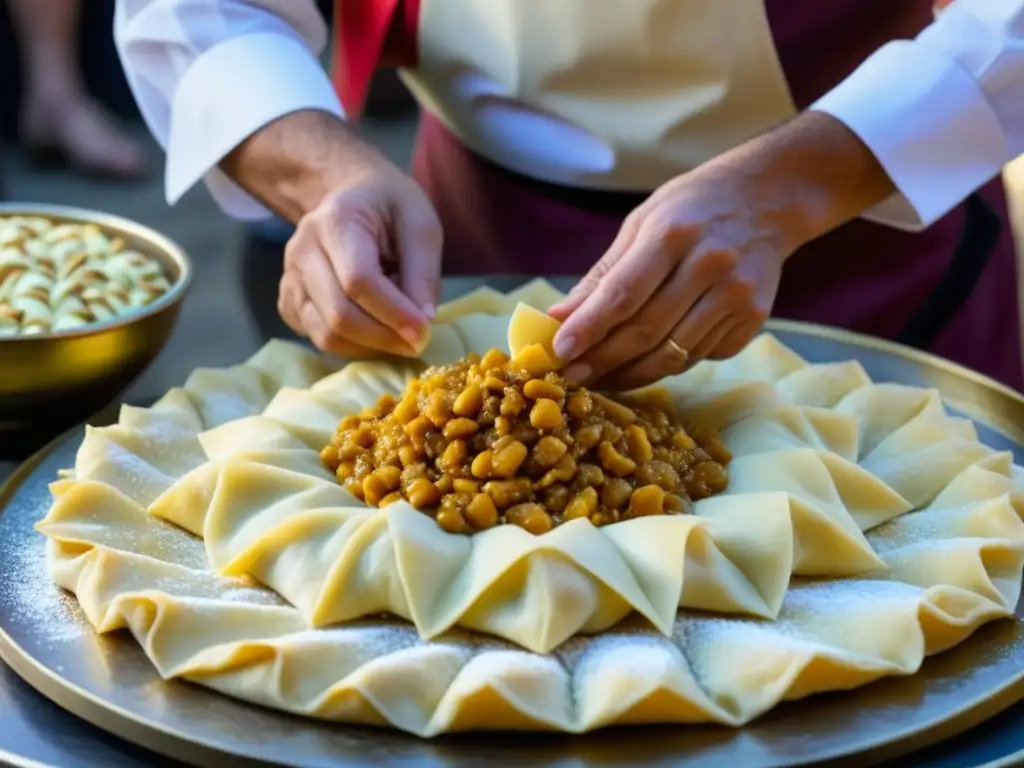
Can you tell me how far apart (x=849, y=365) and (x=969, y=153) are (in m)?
0.37

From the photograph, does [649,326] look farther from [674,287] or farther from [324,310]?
[324,310]

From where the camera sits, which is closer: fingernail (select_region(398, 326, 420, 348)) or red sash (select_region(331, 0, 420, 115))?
fingernail (select_region(398, 326, 420, 348))

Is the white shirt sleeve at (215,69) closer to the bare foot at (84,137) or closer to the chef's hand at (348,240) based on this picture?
the chef's hand at (348,240)

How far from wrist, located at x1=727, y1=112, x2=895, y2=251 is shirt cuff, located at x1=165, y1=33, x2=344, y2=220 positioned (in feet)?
2.61

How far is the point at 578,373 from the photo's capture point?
5.55 ft

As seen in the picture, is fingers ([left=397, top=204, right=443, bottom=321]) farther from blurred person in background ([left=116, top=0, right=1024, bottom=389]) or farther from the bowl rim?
the bowl rim

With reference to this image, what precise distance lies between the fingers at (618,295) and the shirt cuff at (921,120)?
1.37 ft

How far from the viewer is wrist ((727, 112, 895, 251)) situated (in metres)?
1.78

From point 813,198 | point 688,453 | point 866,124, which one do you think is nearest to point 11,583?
point 688,453

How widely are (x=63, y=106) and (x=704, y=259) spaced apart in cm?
603

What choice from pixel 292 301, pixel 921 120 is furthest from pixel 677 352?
pixel 292 301

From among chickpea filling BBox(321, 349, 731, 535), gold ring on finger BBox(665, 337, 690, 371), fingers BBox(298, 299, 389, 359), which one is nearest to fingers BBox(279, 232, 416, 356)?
fingers BBox(298, 299, 389, 359)

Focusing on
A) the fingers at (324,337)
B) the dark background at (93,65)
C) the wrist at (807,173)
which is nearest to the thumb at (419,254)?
the fingers at (324,337)

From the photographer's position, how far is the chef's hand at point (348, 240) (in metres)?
1.83
